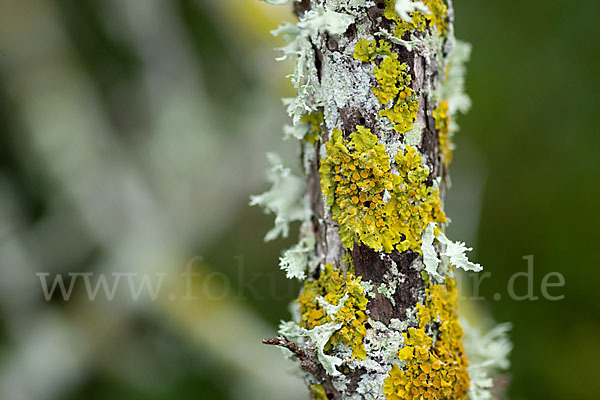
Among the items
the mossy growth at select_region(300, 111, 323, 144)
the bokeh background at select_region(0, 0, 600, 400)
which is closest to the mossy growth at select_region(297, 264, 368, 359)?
the mossy growth at select_region(300, 111, 323, 144)

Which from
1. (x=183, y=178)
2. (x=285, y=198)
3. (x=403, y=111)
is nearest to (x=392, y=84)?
(x=403, y=111)

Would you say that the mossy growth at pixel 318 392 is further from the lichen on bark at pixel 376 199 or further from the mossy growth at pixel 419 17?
the mossy growth at pixel 419 17

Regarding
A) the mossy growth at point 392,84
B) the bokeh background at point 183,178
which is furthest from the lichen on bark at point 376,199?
the bokeh background at point 183,178

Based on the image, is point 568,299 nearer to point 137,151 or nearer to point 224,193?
point 224,193

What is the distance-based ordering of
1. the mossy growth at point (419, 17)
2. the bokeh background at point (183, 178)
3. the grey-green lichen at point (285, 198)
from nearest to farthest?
the mossy growth at point (419, 17)
the grey-green lichen at point (285, 198)
the bokeh background at point (183, 178)

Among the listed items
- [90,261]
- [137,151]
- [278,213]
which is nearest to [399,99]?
[278,213]
